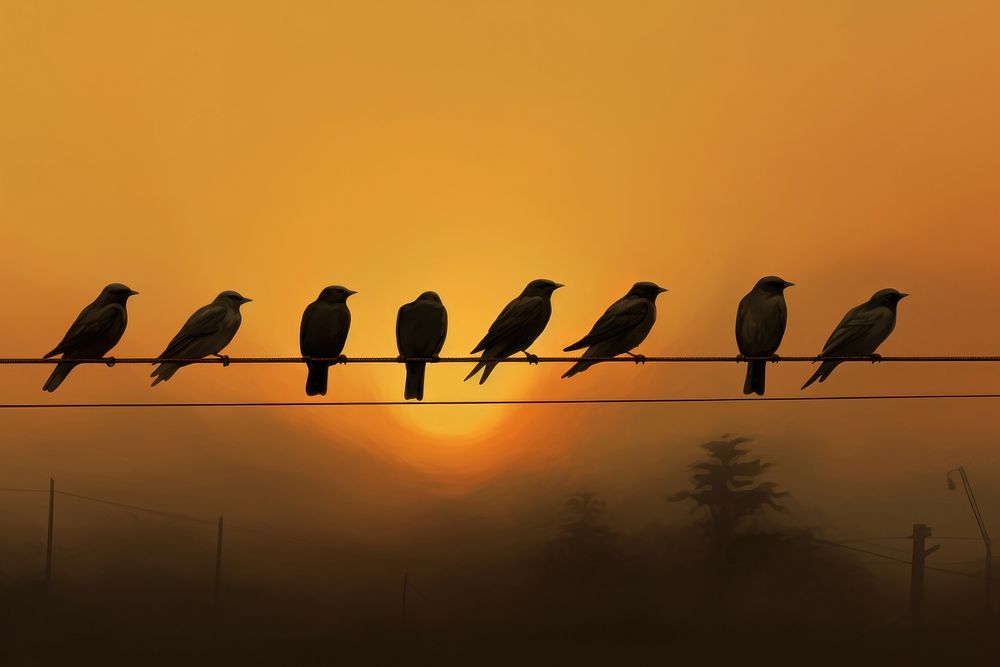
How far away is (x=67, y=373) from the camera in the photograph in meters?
9.98

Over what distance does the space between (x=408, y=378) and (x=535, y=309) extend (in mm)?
1322

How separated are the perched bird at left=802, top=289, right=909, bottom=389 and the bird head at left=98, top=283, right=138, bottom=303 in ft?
20.4

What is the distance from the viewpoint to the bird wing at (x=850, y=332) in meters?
10.4

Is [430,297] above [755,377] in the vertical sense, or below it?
above

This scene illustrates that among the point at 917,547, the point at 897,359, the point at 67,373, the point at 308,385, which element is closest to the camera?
the point at 897,359

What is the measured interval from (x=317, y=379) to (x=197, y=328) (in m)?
1.18

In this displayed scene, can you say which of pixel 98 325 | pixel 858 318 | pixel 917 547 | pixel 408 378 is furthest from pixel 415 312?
pixel 917 547

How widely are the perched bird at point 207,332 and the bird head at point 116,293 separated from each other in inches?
24.0

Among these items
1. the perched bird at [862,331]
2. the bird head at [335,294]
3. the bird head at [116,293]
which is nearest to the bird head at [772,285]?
the perched bird at [862,331]

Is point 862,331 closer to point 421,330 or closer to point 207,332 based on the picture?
point 421,330

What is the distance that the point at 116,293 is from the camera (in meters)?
10.5

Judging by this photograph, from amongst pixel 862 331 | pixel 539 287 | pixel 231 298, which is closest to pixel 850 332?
pixel 862 331

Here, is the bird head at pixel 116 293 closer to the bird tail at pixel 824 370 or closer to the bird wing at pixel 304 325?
the bird wing at pixel 304 325

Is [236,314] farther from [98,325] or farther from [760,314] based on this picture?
[760,314]
